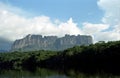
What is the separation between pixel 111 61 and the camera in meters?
90.4

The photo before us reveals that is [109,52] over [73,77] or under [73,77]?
over

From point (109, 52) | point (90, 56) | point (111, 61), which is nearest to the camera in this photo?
point (111, 61)

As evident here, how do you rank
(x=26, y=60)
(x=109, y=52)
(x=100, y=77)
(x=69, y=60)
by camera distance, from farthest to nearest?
(x=26, y=60) < (x=69, y=60) < (x=109, y=52) < (x=100, y=77)

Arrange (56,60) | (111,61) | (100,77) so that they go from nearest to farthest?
(100,77) → (111,61) → (56,60)

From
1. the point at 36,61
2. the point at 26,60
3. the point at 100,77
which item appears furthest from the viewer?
the point at 26,60

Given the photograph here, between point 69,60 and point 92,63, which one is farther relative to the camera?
point 69,60

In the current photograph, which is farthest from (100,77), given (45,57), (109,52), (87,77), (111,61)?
(45,57)

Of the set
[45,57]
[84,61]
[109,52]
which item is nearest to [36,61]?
[45,57]

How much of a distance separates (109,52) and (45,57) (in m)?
64.6

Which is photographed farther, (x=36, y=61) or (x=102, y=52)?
(x=36, y=61)

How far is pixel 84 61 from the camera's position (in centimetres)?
10694

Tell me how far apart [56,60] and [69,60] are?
1745 cm

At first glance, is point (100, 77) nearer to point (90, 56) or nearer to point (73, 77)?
point (73, 77)

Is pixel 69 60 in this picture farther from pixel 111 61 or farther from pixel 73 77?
pixel 73 77
